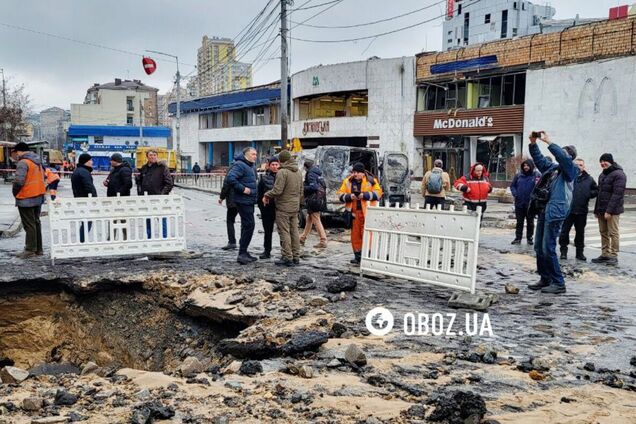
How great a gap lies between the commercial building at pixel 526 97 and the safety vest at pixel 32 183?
2351 centimetres

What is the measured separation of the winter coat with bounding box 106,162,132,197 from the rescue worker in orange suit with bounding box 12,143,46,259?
1.20 m

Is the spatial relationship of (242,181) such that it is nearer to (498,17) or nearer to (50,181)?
(50,181)

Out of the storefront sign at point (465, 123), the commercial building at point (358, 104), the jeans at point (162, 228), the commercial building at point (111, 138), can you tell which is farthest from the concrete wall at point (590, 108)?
the commercial building at point (111, 138)

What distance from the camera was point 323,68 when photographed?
134 ft

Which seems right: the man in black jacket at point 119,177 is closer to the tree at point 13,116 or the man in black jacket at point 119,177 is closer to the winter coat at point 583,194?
the winter coat at point 583,194

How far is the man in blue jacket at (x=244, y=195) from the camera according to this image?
8984mm

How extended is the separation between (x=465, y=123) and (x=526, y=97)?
3954 millimetres

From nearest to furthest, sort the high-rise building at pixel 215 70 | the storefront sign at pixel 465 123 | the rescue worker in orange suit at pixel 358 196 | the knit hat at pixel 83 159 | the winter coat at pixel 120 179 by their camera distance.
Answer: the rescue worker in orange suit at pixel 358 196 → the knit hat at pixel 83 159 → the winter coat at pixel 120 179 → the storefront sign at pixel 465 123 → the high-rise building at pixel 215 70

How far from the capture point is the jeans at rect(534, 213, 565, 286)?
7270 millimetres

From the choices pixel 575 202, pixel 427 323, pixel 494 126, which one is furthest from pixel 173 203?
pixel 494 126

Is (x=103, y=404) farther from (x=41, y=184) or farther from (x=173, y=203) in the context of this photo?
(x=41, y=184)

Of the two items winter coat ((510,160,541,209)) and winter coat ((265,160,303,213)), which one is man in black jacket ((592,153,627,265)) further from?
winter coat ((265,160,303,213))

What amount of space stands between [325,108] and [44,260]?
36.0 metres

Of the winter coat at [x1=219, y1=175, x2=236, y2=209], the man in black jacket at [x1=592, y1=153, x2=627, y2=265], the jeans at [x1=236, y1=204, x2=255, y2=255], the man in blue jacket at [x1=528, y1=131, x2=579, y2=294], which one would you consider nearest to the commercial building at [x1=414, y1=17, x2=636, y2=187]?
the man in black jacket at [x1=592, y1=153, x2=627, y2=265]
